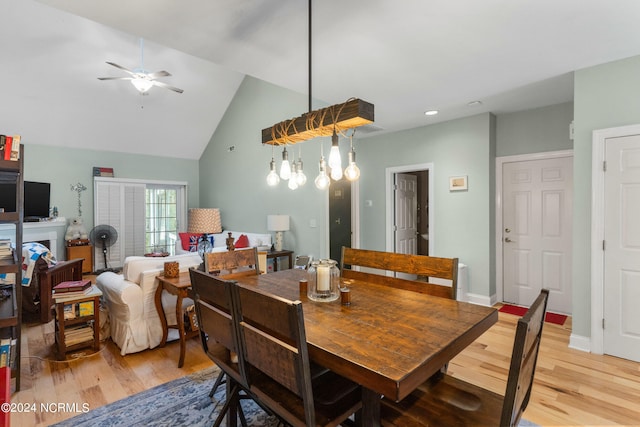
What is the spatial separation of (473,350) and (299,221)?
10.2 ft

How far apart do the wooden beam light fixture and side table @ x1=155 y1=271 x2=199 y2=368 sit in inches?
53.8

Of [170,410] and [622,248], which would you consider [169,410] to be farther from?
[622,248]

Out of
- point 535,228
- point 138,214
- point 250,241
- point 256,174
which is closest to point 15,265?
point 250,241

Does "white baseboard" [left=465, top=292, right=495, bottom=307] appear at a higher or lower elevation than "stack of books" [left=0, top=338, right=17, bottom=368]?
lower

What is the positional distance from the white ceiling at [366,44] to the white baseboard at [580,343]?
229cm

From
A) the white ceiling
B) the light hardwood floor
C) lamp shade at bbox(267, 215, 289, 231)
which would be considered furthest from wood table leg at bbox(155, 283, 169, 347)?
lamp shade at bbox(267, 215, 289, 231)

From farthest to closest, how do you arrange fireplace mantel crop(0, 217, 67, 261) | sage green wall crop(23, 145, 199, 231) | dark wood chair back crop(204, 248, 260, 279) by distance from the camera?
1. sage green wall crop(23, 145, 199, 231)
2. fireplace mantel crop(0, 217, 67, 261)
3. dark wood chair back crop(204, 248, 260, 279)

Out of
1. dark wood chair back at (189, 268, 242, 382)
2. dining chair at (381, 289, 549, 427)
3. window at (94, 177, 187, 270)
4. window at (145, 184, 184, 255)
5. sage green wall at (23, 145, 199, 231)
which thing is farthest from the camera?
window at (145, 184, 184, 255)

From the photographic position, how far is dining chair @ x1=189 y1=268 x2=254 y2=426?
4.60ft

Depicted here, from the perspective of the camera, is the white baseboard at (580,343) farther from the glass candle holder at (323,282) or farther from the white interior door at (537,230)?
the glass candle holder at (323,282)

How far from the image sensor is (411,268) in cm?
218

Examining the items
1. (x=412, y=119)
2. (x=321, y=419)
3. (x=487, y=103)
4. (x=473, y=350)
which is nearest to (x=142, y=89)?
(x=412, y=119)

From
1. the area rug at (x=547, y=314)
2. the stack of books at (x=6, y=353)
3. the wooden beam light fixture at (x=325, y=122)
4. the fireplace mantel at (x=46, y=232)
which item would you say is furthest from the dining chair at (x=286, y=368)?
the fireplace mantel at (x=46, y=232)

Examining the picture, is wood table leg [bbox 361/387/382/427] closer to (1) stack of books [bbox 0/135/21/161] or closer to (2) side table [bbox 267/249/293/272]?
(1) stack of books [bbox 0/135/21/161]
